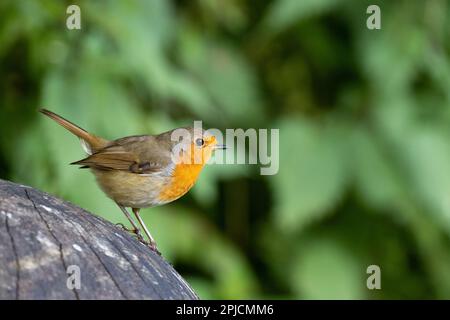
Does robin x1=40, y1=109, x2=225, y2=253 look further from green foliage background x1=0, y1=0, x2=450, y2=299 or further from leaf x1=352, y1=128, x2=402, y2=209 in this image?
leaf x1=352, y1=128, x2=402, y2=209

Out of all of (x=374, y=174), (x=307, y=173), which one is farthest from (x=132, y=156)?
(x=374, y=174)

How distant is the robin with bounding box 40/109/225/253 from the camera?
392cm

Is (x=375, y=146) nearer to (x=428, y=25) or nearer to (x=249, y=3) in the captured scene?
(x=428, y=25)

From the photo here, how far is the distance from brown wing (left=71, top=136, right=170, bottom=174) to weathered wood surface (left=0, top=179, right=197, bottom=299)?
5.11 feet

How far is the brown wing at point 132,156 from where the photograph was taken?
3.96 metres

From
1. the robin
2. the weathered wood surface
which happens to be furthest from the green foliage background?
the weathered wood surface

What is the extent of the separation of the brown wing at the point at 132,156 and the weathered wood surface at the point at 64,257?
5.11 ft

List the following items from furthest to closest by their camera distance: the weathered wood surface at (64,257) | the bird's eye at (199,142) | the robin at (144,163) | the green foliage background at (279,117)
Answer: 1. the green foliage background at (279,117)
2. the bird's eye at (199,142)
3. the robin at (144,163)
4. the weathered wood surface at (64,257)

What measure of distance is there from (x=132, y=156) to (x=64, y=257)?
214 centimetres

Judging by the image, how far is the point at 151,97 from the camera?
5.05 metres

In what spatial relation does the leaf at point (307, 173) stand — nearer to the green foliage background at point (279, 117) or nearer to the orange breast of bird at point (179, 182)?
the green foliage background at point (279, 117)

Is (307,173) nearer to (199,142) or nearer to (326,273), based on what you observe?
(326,273)

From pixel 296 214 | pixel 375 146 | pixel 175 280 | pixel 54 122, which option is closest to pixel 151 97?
pixel 54 122

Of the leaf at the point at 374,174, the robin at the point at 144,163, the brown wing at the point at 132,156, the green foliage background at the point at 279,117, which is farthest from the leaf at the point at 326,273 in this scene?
the brown wing at the point at 132,156
